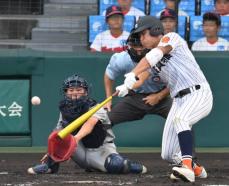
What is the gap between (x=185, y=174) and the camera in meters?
5.97

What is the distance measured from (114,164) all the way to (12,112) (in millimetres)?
3360

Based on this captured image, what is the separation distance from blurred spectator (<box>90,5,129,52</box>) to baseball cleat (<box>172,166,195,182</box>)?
443 cm

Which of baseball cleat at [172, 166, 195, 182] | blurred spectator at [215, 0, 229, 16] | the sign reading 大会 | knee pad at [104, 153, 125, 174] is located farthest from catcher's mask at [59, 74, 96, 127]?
blurred spectator at [215, 0, 229, 16]

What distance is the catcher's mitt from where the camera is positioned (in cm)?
615

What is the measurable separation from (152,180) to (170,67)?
3.38 feet

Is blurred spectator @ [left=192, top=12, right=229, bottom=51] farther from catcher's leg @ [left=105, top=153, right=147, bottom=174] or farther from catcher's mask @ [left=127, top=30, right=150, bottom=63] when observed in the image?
catcher's leg @ [left=105, top=153, right=147, bottom=174]

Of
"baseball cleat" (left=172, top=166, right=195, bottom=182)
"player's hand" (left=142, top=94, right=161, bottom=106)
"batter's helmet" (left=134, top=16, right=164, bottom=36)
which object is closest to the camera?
"baseball cleat" (left=172, top=166, right=195, bottom=182)

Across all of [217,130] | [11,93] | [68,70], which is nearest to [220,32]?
[217,130]

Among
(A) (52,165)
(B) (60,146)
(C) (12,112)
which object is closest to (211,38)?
(C) (12,112)

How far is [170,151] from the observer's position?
6625 mm

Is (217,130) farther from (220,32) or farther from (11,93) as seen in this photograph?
(11,93)

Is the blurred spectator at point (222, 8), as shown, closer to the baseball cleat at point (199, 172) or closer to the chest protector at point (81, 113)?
the chest protector at point (81, 113)

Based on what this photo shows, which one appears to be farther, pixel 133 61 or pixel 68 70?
pixel 68 70

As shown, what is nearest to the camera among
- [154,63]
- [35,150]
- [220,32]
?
[154,63]
